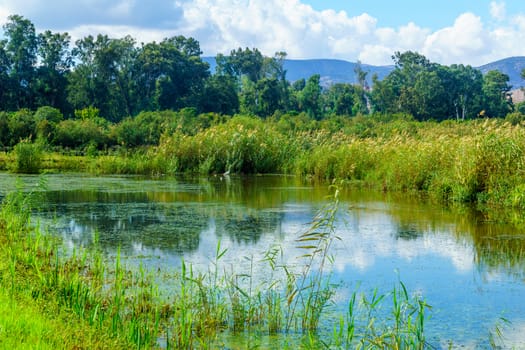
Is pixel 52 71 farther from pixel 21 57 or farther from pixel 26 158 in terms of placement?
pixel 26 158

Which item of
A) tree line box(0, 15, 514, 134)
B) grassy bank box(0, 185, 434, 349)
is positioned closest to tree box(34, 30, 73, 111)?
tree line box(0, 15, 514, 134)

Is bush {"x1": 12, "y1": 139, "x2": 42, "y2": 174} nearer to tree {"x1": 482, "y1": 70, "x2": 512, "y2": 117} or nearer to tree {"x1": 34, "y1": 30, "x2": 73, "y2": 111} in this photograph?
tree {"x1": 34, "y1": 30, "x2": 73, "y2": 111}

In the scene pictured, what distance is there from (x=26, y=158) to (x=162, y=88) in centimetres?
4363

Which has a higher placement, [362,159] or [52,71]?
[52,71]

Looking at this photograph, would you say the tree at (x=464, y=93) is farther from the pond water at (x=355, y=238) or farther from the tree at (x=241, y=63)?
the pond water at (x=355, y=238)

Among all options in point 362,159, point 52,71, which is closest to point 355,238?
point 362,159

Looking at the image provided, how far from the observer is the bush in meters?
22.2

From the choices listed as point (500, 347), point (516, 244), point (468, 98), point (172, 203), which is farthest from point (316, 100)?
point (500, 347)

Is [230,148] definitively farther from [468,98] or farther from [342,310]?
[468,98]

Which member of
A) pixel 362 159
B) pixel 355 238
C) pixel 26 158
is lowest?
pixel 355 238

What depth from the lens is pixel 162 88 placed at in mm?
65188

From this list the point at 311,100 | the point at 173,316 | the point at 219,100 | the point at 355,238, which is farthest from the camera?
the point at 311,100

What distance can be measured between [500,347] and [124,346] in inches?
115

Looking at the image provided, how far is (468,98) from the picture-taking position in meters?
73.2
